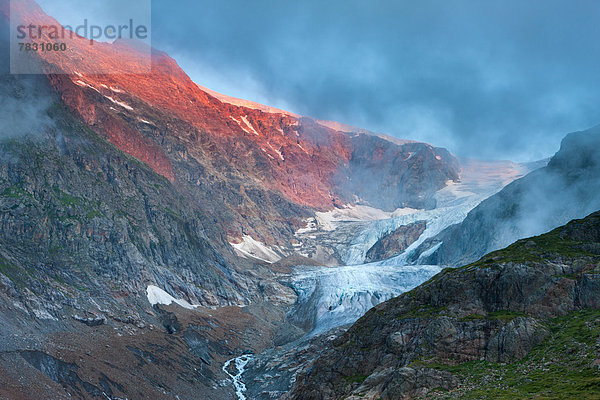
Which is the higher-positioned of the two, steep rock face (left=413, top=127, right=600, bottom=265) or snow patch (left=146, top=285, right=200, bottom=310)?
steep rock face (left=413, top=127, right=600, bottom=265)

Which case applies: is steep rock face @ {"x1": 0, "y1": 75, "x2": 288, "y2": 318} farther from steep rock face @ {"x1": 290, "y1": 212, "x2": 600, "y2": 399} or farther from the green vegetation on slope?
the green vegetation on slope

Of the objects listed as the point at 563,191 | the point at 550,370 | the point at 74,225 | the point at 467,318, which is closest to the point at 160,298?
the point at 74,225

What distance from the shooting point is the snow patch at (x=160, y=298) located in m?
146

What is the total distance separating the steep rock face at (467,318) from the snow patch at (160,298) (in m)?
91.7

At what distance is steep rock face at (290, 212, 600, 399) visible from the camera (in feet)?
156

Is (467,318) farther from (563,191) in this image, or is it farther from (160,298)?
(563,191)

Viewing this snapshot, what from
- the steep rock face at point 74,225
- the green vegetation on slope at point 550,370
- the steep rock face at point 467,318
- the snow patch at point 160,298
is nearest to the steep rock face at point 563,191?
the steep rock face at point 467,318

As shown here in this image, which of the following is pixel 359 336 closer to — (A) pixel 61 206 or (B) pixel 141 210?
(A) pixel 61 206

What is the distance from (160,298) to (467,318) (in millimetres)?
117223

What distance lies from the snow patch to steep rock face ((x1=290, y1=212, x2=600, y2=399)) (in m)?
91.7

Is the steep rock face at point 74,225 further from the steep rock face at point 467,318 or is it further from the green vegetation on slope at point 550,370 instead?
the green vegetation on slope at point 550,370

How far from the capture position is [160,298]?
149875mm

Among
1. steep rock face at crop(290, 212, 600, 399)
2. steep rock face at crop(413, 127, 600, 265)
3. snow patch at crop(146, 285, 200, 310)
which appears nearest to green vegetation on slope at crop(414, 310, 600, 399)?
steep rock face at crop(290, 212, 600, 399)

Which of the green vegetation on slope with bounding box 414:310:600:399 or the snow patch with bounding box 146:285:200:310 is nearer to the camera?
→ the green vegetation on slope with bounding box 414:310:600:399
